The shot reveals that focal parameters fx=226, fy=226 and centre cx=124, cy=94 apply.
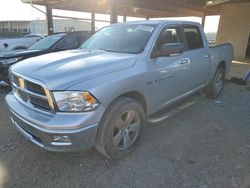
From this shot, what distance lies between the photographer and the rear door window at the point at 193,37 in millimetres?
4203

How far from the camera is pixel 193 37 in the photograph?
444 centimetres

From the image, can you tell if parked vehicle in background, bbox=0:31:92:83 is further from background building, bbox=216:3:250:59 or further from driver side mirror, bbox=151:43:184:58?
background building, bbox=216:3:250:59

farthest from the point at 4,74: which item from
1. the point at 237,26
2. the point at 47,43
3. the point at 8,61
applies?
the point at 237,26

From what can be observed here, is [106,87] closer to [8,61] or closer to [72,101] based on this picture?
[72,101]

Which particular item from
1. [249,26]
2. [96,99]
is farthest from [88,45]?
[249,26]

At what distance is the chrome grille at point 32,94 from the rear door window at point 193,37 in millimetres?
2781

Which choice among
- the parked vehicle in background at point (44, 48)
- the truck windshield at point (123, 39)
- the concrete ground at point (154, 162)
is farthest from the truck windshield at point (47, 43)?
the concrete ground at point (154, 162)

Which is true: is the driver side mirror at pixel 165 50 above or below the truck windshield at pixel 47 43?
above

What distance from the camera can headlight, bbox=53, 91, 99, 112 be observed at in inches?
93.4

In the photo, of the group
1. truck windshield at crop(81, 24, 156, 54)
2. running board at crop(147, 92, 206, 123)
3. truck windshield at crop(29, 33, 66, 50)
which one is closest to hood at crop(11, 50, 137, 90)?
truck windshield at crop(81, 24, 156, 54)

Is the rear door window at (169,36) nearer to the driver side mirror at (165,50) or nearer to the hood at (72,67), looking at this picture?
the driver side mirror at (165,50)

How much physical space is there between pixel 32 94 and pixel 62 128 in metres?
0.64

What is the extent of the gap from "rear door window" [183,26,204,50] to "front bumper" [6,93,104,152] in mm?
2520

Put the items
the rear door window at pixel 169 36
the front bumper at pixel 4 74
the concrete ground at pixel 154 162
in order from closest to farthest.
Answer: the concrete ground at pixel 154 162 < the rear door window at pixel 169 36 < the front bumper at pixel 4 74
